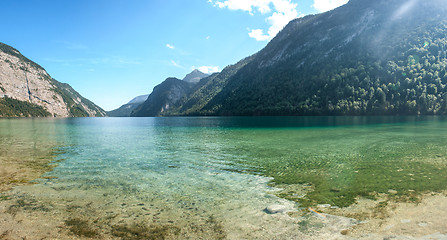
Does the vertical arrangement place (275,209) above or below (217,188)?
above

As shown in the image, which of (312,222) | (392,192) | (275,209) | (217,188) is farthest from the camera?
(217,188)

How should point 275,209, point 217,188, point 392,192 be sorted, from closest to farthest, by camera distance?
1. point 275,209
2. point 392,192
3. point 217,188

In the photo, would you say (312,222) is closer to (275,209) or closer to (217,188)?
(275,209)

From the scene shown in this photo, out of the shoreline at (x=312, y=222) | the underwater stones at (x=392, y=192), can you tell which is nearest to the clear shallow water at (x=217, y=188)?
the shoreline at (x=312, y=222)

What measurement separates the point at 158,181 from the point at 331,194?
10299 mm

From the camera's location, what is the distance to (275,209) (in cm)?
976

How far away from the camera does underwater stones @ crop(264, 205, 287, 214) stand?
31.5 feet

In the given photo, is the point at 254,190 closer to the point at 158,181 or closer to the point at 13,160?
the point at 158,181

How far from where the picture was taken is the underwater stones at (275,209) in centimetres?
960

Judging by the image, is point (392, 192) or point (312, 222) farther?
point (392, 192)

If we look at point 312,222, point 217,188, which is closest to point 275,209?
point 312,222

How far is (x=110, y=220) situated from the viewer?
29.0 ft

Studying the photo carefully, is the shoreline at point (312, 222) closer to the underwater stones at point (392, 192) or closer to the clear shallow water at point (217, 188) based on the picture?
the clear shallow water at point (217, 188)

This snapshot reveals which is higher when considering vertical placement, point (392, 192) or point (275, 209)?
point (275, 209)
